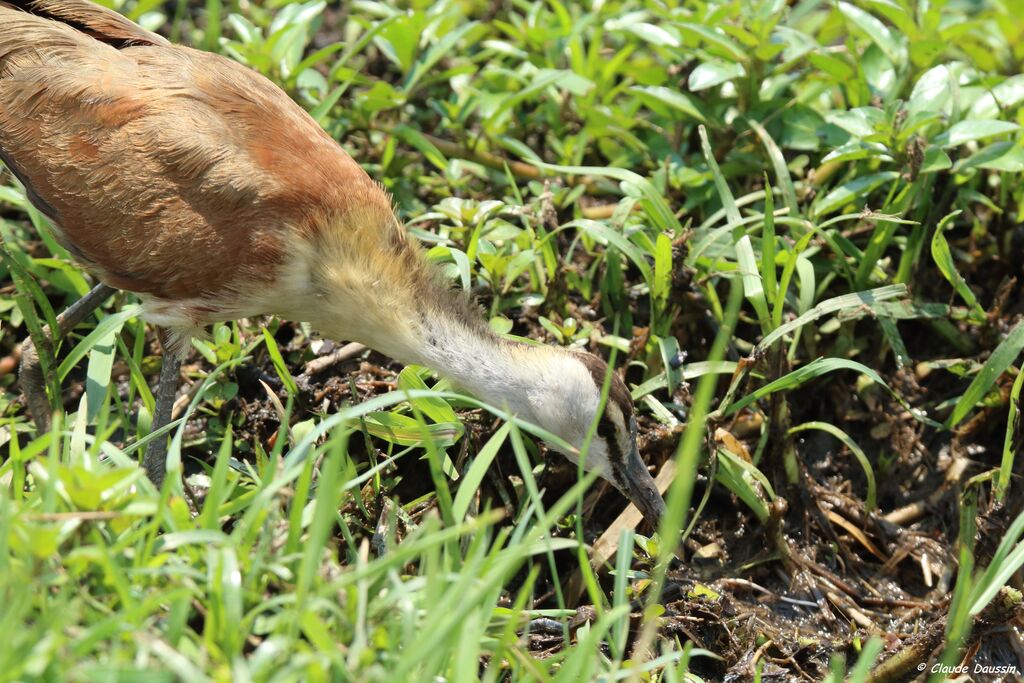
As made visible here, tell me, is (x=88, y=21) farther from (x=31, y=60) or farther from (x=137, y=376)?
(x=137, y=376)

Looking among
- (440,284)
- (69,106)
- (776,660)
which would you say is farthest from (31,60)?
(776,660)

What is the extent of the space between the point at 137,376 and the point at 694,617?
2.37 metres

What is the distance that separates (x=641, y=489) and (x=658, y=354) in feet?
2.53

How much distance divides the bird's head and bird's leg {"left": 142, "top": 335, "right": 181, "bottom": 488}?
1.46m

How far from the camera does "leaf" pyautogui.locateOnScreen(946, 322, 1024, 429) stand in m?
4.50

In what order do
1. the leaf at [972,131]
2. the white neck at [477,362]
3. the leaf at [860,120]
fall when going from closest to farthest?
the white neck at [477,362]
the leaf at [972,131]
the leaf at [860,120]

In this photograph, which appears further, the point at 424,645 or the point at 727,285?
the point at 727,285

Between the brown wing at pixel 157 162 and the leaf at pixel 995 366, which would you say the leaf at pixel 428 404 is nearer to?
the brown wing at pixel 157 162

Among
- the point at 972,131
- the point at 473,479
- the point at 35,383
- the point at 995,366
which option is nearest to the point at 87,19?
the point at 35,383

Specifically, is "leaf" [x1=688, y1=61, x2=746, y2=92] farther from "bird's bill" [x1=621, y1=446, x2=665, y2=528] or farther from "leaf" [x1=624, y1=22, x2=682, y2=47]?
"bird's bill" [x1=621, y1=446, x2=665, y2=528]

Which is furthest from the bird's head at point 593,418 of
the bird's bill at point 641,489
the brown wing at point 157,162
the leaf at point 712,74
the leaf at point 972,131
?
the leaf at point 972,131

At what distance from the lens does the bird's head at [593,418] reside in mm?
4254

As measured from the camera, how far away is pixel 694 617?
428cm

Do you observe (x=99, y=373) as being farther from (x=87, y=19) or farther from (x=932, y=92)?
(x=932, y=92)
